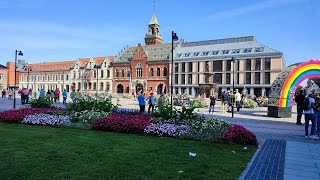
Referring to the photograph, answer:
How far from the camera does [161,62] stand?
65.2 meters

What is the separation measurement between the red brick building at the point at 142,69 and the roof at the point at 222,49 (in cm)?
402

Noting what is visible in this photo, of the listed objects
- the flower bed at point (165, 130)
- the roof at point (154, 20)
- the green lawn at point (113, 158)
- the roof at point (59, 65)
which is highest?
the roof at point (154, 20)

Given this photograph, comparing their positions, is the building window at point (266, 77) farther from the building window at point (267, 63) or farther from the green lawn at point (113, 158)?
the green lawn at point (113, 158)

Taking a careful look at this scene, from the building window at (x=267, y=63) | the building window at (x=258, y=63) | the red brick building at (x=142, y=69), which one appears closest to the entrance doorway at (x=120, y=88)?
the red brick building at (x=142, y=69)

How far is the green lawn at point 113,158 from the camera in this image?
5574 mm

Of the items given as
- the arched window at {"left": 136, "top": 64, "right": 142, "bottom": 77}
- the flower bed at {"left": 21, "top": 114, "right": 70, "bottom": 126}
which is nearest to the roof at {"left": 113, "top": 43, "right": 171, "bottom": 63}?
the arched window at {"left": 136, "top": 64, "right": 142, "bottom": 77}

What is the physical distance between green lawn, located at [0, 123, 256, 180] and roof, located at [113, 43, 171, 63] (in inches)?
2227

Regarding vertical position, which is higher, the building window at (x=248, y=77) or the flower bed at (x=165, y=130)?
the building window at (x=248, y=77)

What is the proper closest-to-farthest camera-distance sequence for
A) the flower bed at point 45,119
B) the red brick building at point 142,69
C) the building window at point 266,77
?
the flower bed at point 45,119 → the building window at point 266,77 → the red brick building at point 142,69

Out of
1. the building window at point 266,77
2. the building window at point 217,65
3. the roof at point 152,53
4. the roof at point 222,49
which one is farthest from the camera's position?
the roof at point 152,53

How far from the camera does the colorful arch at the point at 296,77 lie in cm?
2020

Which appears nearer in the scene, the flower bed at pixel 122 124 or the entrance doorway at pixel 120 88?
the flower bed at pixel 122 124

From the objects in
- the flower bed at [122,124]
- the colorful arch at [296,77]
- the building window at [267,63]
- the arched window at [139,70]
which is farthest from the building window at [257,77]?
the flower bed at [122,124]

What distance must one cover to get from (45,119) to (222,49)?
52406mm
